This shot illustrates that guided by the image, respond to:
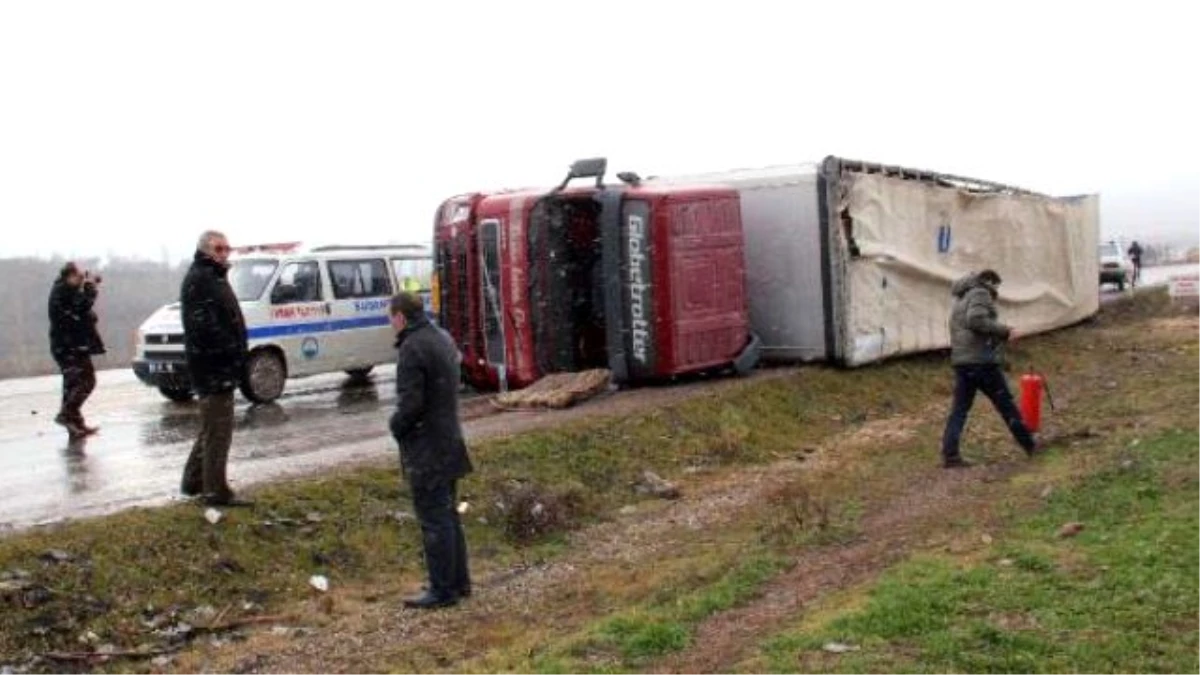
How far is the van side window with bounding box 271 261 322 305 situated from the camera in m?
15.2

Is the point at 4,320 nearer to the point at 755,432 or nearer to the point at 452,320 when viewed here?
the point at 452,320

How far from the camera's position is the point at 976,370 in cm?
998

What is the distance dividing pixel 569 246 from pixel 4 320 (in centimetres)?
4543

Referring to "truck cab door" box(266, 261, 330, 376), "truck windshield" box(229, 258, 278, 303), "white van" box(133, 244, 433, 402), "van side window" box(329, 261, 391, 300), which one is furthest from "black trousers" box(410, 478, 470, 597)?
"van side window" box(329, 261, 391, 300)

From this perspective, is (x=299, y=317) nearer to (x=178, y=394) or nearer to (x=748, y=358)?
(x=178, y=394)

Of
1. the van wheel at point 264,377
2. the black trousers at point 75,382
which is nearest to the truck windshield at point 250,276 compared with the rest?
the van wheel at point 264,377

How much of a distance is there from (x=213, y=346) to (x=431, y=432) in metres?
1.93

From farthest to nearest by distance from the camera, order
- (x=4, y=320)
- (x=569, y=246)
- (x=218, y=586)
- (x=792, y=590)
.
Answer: (x=4, y=320) → (x=569, y=246) → (x=218, y=586) → (x=792, y=590)

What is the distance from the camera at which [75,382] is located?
472 inches

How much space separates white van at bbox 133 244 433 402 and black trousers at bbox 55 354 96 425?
7.57 ft

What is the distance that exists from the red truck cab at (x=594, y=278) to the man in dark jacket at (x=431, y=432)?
6386 millimetres

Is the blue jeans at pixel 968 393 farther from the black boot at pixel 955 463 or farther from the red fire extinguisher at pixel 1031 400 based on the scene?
the red fire extinguisher at pixel 1031 400

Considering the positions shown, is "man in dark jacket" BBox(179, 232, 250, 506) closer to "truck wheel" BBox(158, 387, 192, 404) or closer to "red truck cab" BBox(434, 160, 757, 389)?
"red truck cab" BBox(434, 160, 757, 389)

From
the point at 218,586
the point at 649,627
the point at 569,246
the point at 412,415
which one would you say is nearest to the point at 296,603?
the point at 218,586
